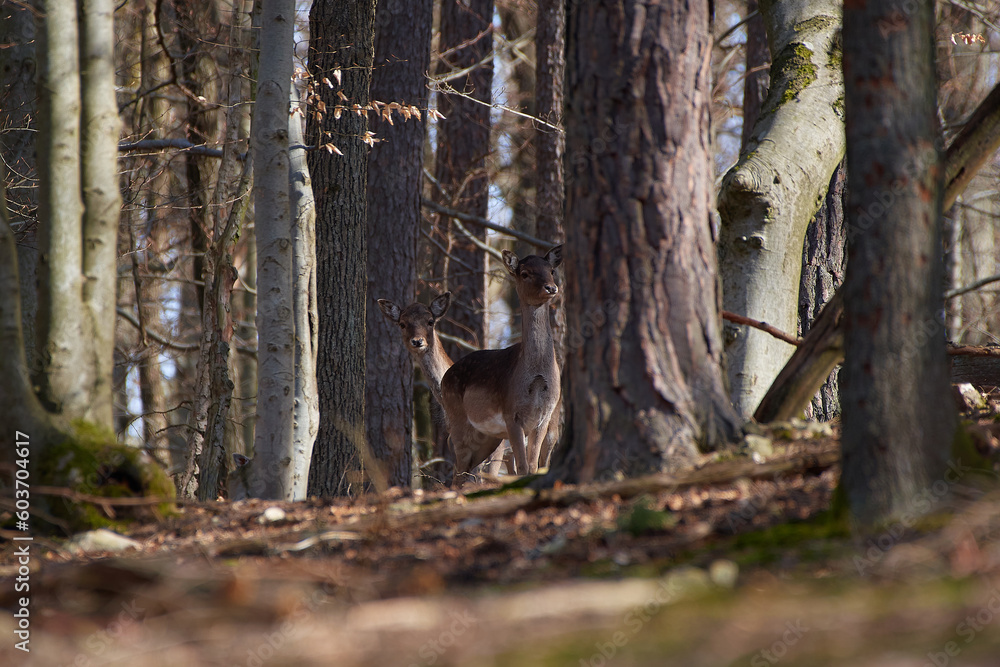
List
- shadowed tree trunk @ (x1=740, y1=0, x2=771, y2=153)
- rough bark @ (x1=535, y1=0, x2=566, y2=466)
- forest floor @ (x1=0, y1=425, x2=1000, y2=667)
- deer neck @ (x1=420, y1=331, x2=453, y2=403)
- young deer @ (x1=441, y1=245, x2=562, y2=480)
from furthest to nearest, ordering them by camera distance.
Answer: shadowed tree trunk @ (x1=740, y1=0, x2=771, y2=153), rough bark @ (x1=535, y1=0, x2=566, y2=466), deer neck @ (x1=420, y1=331, x2=453, y2=403), young deer @ (x1=441, y1=245, x2=562, y2=480), forest floor @ (x1=0, y1=425, x2=1000, y2=667)

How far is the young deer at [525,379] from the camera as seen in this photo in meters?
9.70

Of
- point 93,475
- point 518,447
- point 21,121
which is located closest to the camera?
point 93,475

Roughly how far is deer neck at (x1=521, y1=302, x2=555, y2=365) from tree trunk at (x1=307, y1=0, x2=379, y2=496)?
1.69 m

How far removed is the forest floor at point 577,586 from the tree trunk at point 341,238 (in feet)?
15.6

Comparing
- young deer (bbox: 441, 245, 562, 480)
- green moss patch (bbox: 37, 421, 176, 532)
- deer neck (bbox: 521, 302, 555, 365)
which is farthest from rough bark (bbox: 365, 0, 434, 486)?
green moss patch (bbox: 37, 421, 176, 532)

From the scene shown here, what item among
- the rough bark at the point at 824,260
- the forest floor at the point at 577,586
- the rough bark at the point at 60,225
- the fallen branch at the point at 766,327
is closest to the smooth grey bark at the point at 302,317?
the rough bark at the point at 60,225

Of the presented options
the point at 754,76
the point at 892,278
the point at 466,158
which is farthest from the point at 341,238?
the point at 754,76

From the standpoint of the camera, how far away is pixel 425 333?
1131 cm

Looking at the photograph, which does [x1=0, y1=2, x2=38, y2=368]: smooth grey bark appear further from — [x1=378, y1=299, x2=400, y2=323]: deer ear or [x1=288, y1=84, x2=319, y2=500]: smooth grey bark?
[x1=288, y1=84, x2=319, y2=500]: smooth grey bark

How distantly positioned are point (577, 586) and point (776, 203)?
204 inches

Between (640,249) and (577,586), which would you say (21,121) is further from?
(577,586)

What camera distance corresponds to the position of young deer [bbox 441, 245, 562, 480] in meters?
9.70

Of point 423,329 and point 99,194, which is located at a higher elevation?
point 99,194

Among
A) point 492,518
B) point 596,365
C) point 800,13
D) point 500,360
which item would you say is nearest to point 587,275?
point 596,365
